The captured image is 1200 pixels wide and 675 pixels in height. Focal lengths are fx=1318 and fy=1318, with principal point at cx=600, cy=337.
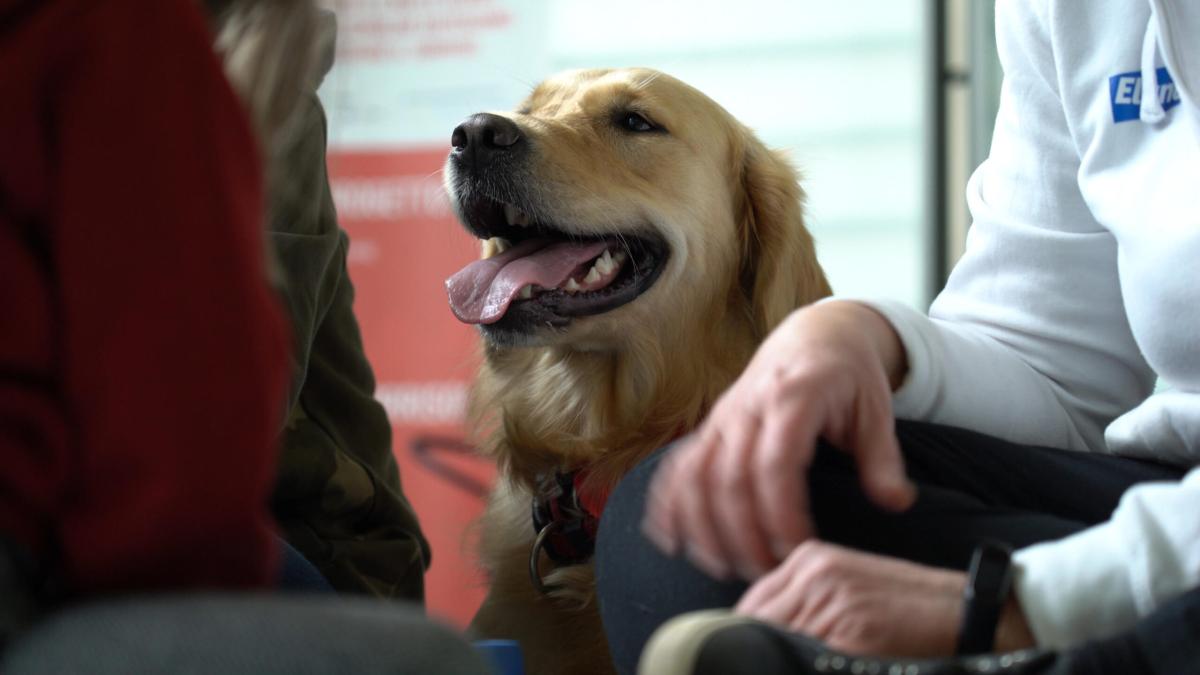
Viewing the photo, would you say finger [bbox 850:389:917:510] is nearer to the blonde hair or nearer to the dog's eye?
the blonde hair

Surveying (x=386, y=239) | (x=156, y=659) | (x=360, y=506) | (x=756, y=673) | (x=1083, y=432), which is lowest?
(x=386, y=239)

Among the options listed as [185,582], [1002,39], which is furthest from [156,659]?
[1002,39]

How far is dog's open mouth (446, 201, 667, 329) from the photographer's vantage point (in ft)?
5.23

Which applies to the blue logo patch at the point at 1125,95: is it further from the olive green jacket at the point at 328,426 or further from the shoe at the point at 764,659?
Answer: the olive green jacket at the point at 328,426

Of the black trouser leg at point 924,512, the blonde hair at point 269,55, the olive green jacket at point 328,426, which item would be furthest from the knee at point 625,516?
the olive green jacket at point 328,426

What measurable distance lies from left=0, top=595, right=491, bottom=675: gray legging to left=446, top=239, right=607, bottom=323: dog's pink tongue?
109 cm

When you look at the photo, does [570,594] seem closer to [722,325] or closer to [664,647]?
[722,325]

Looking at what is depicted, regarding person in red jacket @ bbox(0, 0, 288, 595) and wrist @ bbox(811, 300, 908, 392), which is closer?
person in red jacket @ bbox(0, 0, 288, 595)

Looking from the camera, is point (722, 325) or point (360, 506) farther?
point (722, 325)

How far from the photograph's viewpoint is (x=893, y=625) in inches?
27.4

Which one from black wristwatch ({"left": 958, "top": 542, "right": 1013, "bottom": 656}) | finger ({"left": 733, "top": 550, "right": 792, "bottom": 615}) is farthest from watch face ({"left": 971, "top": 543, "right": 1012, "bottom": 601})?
finger ({"left": 733, "top": 550, "right": 792, "bottom": 615})

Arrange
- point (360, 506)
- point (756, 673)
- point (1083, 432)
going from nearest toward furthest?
point (756, 673) < point (1083, 432) < point (360, 506)

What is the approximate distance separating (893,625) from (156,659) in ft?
1.28

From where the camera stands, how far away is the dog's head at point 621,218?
64.7 inches
